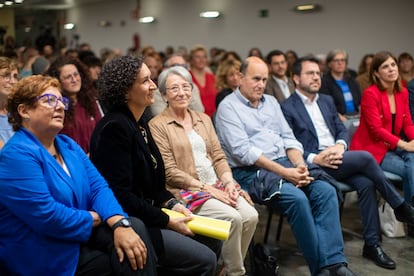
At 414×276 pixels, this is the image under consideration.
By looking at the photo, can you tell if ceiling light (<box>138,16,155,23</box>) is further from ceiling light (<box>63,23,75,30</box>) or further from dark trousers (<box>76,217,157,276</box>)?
dark trousers (<box>76,217,157,276</box>)

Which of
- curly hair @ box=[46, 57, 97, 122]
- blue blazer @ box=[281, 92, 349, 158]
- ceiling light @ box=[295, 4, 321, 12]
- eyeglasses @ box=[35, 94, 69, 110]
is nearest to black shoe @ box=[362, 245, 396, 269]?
blue blazer @ box=[281, 92, 349, 158]

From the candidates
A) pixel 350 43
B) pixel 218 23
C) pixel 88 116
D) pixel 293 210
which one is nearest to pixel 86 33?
pixel 218 23

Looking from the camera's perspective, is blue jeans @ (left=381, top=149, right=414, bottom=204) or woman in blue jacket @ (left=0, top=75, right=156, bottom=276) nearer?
woman in blue jacket @ (left=0, top=75, right=156, bottom=276)

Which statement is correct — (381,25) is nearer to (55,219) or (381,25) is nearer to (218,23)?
(218,23)

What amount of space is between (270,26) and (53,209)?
8.50 meters

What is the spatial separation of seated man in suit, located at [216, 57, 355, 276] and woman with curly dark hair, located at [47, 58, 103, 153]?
87cm

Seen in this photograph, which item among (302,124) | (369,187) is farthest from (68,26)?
(369,187)

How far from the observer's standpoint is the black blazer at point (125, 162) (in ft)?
6.54

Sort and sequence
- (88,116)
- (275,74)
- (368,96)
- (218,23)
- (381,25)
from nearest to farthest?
(88,116) < (368,96) < (275,74) < (381,25) < (218,23)

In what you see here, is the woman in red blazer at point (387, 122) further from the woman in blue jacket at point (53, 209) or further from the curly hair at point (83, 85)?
the woman in blue jacket at point (53, 209)

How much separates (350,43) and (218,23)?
3554 millimetres

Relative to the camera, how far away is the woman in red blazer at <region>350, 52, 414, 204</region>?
10.8 ft

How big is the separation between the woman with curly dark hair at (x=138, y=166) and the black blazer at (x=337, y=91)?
111 inches

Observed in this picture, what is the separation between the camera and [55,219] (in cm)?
164
